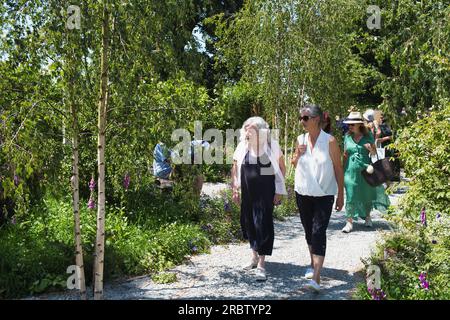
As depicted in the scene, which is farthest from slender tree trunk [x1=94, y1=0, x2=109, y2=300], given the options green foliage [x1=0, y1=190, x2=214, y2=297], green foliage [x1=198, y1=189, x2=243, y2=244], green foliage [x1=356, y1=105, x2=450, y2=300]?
green foliage [x1=198, y1=189, x2=243, y2=244]

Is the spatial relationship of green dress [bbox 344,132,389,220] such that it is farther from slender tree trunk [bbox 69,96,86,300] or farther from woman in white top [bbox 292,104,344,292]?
slender tree trunk [bbox 69,96,86,300]

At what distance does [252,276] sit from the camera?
483cm

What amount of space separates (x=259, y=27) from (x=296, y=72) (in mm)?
1050

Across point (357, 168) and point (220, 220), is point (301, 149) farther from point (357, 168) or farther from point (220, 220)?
point (357, 168)

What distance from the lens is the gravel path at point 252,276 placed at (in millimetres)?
4312

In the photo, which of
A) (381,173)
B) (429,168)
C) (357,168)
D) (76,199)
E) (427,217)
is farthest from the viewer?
(357,168)

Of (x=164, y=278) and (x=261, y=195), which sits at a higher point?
(x=261, y=195)

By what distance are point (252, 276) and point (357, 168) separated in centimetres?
283

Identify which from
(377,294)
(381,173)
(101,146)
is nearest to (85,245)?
(101,146)

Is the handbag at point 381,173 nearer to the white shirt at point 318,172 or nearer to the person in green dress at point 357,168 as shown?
the person in green dress at point 357,168

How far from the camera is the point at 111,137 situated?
4.01 metres

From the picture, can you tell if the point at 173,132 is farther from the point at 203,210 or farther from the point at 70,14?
the point at 203,210
